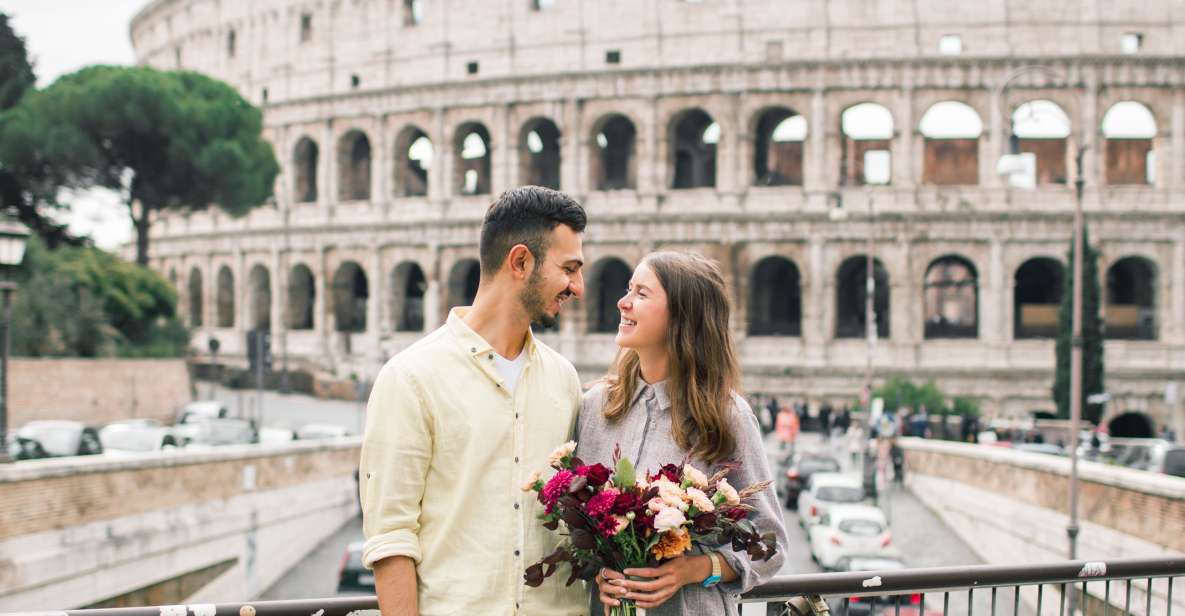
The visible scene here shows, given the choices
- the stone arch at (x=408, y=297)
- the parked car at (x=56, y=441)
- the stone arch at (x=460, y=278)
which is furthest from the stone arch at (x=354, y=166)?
the parked car at (x=56, y=441)

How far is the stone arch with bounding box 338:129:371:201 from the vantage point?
3566 cm

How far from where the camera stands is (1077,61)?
28891 millimetres

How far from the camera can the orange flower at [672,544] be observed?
2.78 meters

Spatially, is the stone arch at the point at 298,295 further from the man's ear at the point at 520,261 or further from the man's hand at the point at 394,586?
the man's hand at the point at 394,586

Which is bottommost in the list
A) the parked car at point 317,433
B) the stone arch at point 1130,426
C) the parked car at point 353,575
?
the parked car at point 353,575

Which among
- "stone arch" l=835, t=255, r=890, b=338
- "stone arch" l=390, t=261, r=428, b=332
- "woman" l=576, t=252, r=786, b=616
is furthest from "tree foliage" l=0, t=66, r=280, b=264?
"woman" l=576, t=252, r=786, b=616

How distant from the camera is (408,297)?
36.9 m

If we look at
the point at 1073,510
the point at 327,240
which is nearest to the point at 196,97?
the point at 327,240

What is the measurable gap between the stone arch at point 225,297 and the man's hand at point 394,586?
3851 cm

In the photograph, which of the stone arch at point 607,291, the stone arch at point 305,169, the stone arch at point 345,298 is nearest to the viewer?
the stone arch at point 607,291

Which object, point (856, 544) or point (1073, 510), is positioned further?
point (856, 544)

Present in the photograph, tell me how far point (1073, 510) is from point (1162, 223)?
18.5m

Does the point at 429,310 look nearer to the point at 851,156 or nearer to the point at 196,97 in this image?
the point at 196,97

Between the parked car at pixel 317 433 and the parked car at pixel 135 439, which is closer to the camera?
the parked car at pixel 135 439
